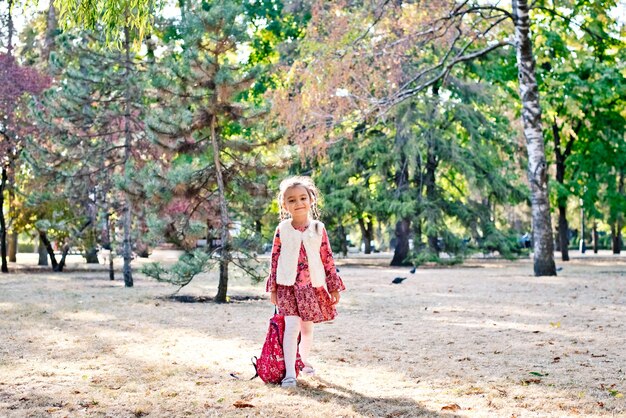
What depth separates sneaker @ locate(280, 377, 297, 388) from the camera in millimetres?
6082

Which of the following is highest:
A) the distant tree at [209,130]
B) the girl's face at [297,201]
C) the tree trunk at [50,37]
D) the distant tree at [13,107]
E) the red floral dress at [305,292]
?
the tree trunk at [50,37]

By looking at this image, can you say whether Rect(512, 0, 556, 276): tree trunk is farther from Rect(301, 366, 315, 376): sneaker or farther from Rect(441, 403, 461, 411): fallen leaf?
Rect(441, 403, 461, 411): fallen leaf

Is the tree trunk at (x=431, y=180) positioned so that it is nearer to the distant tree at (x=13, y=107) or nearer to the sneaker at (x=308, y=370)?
the distant tree at (x=13, y=107)

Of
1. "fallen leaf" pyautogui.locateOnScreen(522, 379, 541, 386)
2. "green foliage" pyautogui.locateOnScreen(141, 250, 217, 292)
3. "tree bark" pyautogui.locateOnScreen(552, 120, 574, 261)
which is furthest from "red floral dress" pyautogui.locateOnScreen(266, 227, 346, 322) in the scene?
"tree bark" pyautogui.locateOnScreen(552, 120, 574, 261)

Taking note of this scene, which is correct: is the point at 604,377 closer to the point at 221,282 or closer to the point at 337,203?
the point at 221,282

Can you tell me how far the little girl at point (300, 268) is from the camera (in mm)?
6285

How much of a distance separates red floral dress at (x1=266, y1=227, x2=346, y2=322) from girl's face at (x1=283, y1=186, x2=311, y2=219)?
0.42 feet

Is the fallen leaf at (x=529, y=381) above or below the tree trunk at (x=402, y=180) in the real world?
below

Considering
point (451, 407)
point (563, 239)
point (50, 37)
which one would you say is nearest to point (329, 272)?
point (451, 407)

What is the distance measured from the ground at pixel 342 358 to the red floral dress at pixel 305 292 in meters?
0.52

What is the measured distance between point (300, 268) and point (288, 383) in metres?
0.86

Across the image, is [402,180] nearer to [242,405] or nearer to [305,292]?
[305,292]

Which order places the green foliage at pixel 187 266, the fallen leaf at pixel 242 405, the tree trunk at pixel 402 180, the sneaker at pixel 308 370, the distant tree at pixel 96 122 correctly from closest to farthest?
1. the fallen leaf at pixel 242 405
2. the sneaker at pixel 308 370
3. the green foliage at pixel 187 266
4. the distant tree at pixel 96 122
5. the tree trunk at pixel 402 180

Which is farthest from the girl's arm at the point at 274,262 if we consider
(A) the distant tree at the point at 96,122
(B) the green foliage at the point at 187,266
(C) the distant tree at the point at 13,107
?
(C) the distant tree at the point at 13,107
